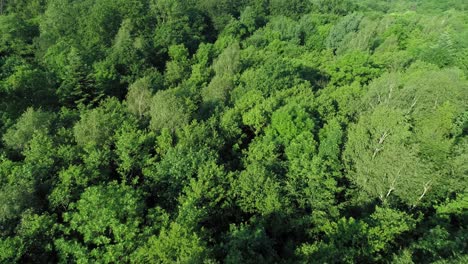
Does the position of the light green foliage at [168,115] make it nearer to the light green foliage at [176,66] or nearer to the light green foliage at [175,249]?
the light green foliage at [175,249]

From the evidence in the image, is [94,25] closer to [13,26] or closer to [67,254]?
[13,26]

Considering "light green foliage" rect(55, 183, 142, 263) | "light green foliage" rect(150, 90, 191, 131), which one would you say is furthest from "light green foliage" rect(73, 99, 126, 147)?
"light green foliage" rect(55, 183, 142, 263)

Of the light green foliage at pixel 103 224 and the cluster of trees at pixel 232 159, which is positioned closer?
the light green foliage at pixel 103 224

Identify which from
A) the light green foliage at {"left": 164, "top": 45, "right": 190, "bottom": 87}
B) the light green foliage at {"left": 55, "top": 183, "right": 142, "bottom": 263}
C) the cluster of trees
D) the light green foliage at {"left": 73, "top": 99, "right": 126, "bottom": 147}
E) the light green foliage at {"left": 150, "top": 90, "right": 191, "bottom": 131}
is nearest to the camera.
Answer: the light green foliage at {"left": 55, "top": 183, "right": 142, "bottom": 263}

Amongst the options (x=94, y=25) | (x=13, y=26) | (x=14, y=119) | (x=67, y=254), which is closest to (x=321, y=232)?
(x=67, y=254)

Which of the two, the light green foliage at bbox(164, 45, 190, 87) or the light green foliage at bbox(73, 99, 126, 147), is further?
the light green foliage at bbox(164, 45, 190, 87)

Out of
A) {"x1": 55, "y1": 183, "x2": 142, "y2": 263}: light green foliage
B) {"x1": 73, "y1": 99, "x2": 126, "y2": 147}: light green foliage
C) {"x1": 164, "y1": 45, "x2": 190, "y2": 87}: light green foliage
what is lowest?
{"x1": 164, "y1": 45, "x2": 190, "y2": 87}: light green foliage

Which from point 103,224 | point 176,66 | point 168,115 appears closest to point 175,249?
point 103,224

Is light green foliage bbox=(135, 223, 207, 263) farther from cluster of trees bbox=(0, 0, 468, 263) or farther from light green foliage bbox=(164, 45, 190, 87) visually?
light green foliage bbox=(164, 45, 190, 87)

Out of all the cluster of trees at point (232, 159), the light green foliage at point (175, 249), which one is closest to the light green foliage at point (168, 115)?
the cluster of trees at point (232, 159)
